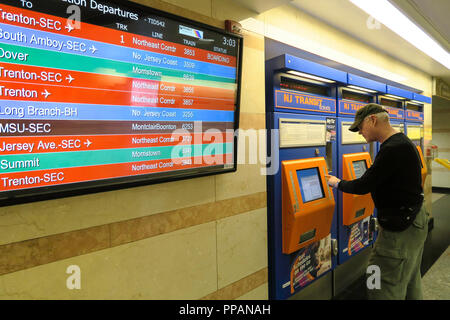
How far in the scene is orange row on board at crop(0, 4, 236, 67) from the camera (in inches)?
45.4

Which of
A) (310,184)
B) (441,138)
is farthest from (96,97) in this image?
(441,138)

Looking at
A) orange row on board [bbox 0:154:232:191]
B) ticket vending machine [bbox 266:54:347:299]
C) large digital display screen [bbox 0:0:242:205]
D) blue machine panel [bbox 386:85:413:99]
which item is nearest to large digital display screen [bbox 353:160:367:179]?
ticket vending machine [bbox 266:54:347:299]

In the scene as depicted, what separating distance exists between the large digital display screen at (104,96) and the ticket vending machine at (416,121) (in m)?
4.03

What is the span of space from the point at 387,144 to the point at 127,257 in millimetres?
1987

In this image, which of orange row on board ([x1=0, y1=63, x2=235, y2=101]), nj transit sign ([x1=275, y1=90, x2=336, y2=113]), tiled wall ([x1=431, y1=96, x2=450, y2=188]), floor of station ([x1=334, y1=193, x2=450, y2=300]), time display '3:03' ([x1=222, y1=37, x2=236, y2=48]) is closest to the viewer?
orange row on board ([x1=0, y1=63, x2=235, y2=101])

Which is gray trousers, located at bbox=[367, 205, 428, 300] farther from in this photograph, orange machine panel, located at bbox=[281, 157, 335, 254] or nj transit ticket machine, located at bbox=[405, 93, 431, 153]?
nj transit ticket machine, located at bbox=[405, 93, 431, 153]

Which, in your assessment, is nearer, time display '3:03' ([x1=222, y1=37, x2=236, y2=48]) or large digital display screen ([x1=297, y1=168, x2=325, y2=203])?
time display '3:03' ([x1=222, y1=37, x2=236, y2=48])

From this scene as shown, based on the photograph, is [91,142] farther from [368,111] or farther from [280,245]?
[368,111]

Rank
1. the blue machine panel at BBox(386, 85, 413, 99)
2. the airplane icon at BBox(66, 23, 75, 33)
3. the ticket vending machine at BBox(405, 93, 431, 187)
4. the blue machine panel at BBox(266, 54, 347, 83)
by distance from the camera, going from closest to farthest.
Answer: the airplane icon at BBox(66, 23, 75, 33), the blue machine panel at BBox(266, 54, 347, 83), the blue machine panel at BBox(386, 85, 413, 99), the ticket vending machine at BBox(405, 93, 431, 187)

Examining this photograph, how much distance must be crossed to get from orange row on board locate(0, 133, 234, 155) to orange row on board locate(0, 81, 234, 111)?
16cm

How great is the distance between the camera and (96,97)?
52.4 inches

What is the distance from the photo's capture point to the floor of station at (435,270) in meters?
3.14

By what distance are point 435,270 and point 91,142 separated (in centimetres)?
441

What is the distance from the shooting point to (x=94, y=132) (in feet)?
4.39
